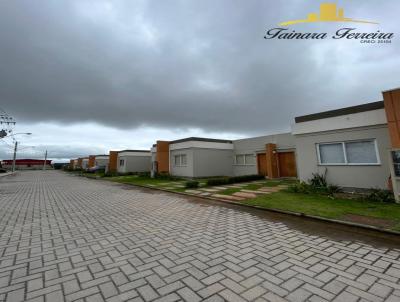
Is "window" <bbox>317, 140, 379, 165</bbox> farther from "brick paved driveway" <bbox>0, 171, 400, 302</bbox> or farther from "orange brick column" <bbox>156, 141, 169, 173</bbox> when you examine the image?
"orange brick column" <bbox>156, 141, 169, 173</bbox>

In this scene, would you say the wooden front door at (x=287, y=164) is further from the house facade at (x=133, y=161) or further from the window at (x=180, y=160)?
the house facade at (x=133, y=161)

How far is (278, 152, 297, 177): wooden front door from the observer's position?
17.9 m

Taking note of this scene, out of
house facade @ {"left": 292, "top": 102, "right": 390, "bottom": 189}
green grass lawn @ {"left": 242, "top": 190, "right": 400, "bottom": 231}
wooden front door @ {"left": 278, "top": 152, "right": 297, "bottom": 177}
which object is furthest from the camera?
wooden front door @ {"left": 278, "top": 152, "right": 297, "bottom": 177}

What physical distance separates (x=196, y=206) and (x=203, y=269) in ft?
16.6

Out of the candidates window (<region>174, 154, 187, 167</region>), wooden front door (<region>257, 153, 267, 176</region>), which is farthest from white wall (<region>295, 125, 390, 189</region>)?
window (<region>174, 154, 187, 167</region>)

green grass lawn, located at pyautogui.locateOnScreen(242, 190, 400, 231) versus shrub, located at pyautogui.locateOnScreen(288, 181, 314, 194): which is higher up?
shrub, located at pyautogui.locateOnScreen(288, 181, 314, 194)

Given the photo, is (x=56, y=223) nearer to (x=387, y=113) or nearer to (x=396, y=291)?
(x=396, y=291)

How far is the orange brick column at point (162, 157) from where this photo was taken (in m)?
23.6

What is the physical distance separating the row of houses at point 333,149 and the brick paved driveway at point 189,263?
19.1ft

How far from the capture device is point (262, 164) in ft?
64.6

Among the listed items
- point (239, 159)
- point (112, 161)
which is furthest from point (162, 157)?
point (112, 161)

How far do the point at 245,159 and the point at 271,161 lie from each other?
3.67m

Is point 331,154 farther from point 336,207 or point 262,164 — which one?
point 262,164

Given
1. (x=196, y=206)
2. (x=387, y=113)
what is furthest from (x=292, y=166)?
(x=196, y=206)
